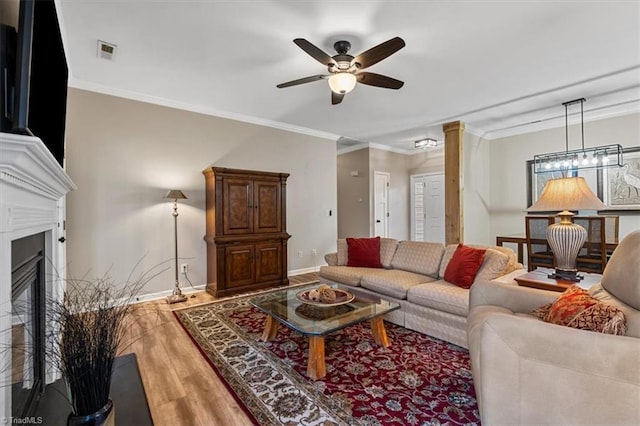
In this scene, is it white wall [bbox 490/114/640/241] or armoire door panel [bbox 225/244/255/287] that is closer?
armoire door panel [bbox 225/244/255/287]

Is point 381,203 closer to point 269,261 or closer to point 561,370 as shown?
point 269,261

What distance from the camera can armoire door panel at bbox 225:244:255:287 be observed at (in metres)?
3.85

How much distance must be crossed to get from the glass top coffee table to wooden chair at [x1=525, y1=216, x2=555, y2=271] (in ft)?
8.42

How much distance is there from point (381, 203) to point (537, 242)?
3.34 metres

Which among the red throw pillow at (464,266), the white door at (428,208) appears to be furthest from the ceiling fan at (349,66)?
the white door at (428,208)

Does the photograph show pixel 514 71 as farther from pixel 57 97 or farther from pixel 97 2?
pixel 57 97

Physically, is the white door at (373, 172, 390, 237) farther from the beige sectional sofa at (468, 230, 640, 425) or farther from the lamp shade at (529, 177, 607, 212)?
the beige sectional sofa at (468, 230, 640, 425)

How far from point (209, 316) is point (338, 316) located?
5.44 feet

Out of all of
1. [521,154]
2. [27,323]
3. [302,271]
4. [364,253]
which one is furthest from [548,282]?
[521,154]

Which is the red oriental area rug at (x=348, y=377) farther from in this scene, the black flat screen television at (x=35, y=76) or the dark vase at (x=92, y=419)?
the black flat screen television at (x=35, y=76)

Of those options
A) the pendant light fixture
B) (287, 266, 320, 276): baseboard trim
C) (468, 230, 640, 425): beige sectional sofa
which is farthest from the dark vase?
the pendant light fixture

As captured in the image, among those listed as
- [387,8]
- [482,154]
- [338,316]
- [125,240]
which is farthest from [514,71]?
[125,240]

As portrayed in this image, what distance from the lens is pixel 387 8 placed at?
2.14 m

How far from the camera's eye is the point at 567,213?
7.47ft
